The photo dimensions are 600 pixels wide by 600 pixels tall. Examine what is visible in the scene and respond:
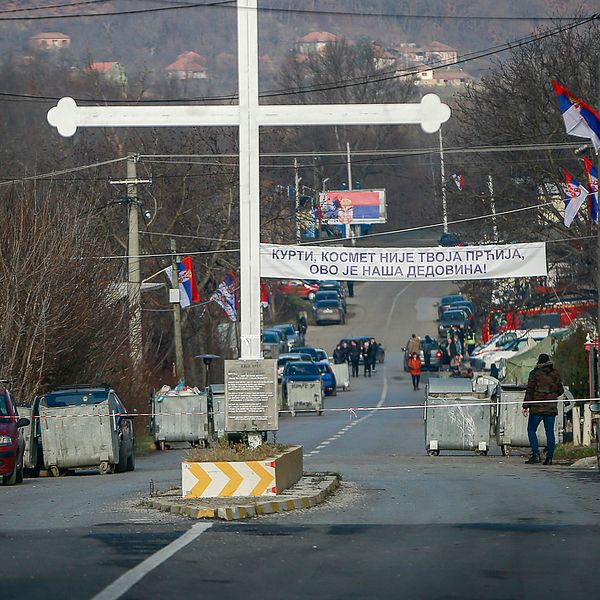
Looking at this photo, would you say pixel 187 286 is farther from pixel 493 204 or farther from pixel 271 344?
pixel 271 344

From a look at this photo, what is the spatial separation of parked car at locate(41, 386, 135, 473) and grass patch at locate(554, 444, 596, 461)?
303 inches

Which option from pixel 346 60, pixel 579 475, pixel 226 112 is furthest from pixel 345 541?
pixel 346 60

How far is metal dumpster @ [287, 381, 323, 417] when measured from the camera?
4684 centimetres

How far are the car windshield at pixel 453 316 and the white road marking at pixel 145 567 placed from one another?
65753 mm

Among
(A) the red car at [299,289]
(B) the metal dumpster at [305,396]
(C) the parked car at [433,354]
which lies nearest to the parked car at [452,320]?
(A) the red car at [299,289]

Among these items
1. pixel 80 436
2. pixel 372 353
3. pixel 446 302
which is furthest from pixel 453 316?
pixel 80 436

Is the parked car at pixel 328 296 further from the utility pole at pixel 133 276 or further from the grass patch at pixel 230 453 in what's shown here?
the grass patch at pixel 230 453

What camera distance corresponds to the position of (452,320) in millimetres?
79750

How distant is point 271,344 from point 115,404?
3989cm

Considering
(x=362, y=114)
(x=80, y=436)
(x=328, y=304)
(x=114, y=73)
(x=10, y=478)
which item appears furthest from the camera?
(x=114, y=73)

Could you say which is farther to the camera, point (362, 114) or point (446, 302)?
point (446, 302)

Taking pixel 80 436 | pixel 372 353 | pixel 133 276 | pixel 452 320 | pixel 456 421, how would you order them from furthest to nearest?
pixel 452 320 < pixel 372 353 < pixel 133 276 < pixel 456 421 < pixel 80 436

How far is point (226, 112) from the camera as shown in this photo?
1742 cm

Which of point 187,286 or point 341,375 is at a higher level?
point 187,286
